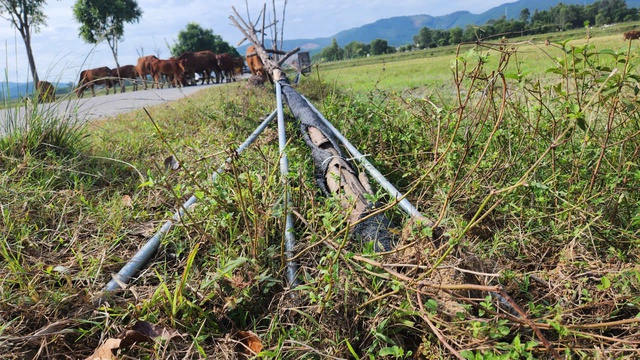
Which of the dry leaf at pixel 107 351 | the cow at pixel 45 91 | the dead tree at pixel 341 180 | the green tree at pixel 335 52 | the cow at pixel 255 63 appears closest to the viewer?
the dry leaf at pixel 107 351

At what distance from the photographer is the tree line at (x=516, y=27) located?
7.67 ft

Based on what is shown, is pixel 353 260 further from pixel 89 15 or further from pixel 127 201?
pixel 89 15

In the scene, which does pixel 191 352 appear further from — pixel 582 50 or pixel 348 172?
pixel 582 50

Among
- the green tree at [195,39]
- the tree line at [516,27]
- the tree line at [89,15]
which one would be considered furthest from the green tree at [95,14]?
the green tree at [195,39]

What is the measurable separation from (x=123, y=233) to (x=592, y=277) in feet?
7.58

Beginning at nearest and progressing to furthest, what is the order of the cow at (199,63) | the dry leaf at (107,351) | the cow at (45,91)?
the dry leaf at (107,351) < the cow at (45,91) < the cow at (199,63)

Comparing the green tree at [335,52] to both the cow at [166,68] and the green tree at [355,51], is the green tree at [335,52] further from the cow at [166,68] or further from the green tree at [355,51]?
the cow at [166,68]

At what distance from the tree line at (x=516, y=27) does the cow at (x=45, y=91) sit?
285 centimetres

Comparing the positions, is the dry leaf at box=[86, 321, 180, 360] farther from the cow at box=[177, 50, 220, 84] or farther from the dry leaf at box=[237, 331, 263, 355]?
the cow at box=[177, 50, 220, 84]

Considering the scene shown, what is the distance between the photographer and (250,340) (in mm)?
1500

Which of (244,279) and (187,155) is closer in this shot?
(244,279)

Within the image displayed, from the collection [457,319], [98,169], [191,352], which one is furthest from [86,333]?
[98,169]

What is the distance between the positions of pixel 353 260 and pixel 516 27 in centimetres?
2690

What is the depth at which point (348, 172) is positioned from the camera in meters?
2.37
